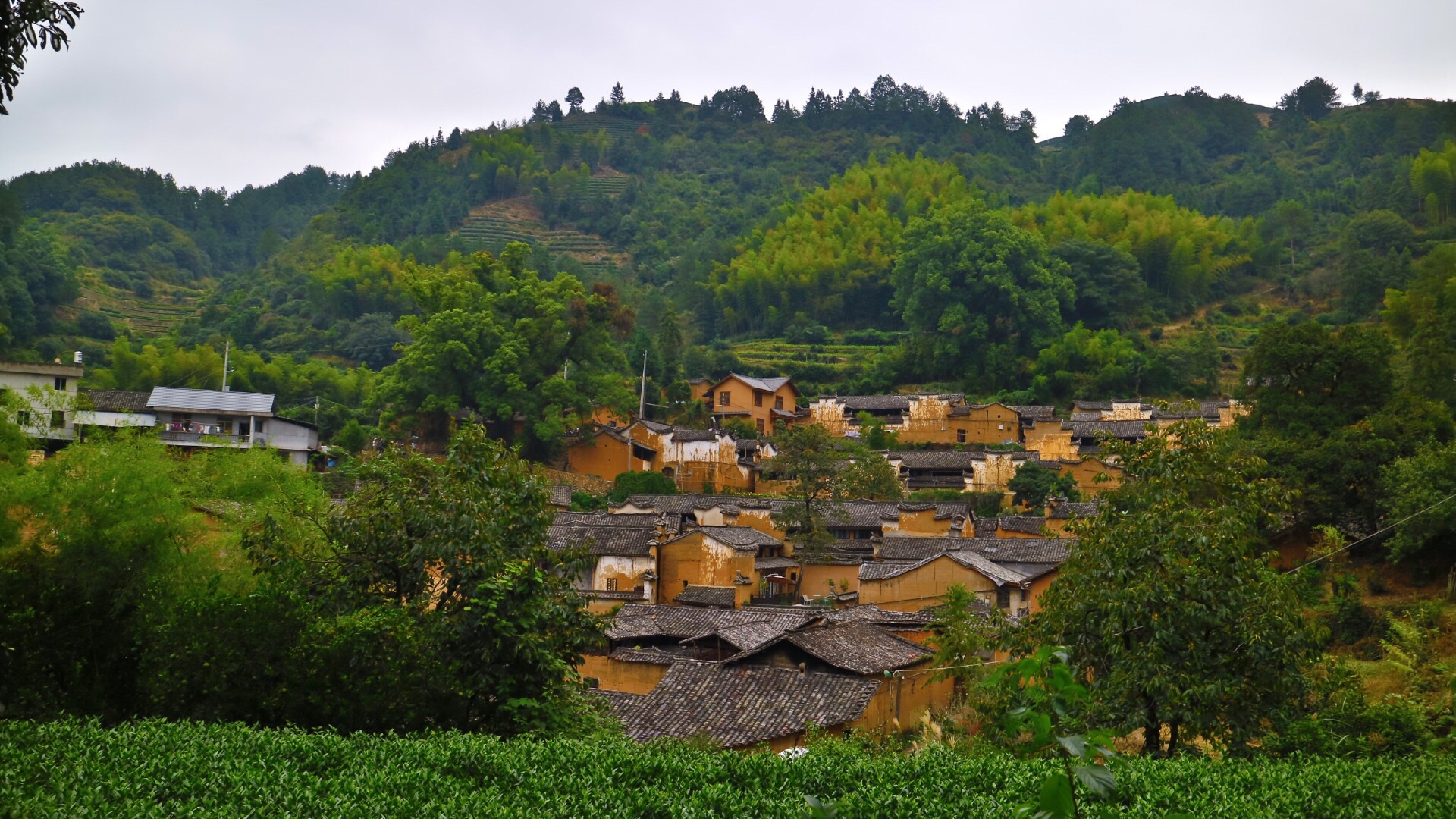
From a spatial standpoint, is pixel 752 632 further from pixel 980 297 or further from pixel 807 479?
pixel 980 297

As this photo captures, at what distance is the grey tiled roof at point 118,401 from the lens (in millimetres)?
36219

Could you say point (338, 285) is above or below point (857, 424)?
above

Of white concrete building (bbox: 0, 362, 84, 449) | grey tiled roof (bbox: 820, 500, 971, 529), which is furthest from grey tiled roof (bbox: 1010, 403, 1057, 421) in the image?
white concrete building (bbox: 0, 362, 84, 449)

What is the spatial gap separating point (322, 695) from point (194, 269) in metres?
83.7

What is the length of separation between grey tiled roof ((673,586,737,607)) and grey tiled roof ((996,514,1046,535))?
31.9ft

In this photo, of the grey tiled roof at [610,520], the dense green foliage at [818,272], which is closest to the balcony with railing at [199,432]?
the grey tiled roof at [610,520]

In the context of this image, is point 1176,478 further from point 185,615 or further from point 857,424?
point 857,424

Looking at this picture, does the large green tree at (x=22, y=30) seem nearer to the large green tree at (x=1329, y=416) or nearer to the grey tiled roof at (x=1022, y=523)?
the large green tree at (x=1329, y=416)

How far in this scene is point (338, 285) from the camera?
214 ft

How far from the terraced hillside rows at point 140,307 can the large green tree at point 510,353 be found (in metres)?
25.4

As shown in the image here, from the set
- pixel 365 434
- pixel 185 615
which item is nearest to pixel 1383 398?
pixel 185 615

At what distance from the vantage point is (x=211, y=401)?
38250 millimetres

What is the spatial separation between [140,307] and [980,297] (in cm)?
4827

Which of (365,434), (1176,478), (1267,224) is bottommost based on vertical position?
(365,434)
